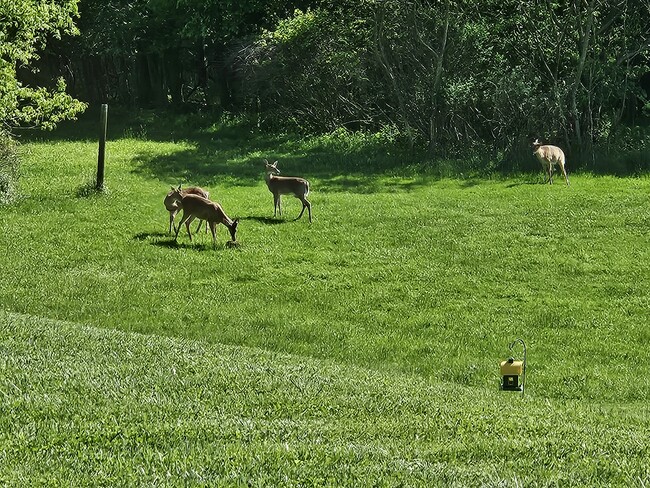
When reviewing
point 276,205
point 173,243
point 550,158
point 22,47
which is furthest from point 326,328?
point 22,47

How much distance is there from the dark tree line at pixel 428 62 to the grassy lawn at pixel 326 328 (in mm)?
2745

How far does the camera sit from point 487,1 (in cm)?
3212

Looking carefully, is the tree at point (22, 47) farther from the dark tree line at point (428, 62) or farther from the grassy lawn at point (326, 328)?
the dark tree line at point (428, 62)

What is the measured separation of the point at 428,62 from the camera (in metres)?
32.2

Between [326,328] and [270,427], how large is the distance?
22.8 ft

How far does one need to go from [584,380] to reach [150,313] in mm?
6502

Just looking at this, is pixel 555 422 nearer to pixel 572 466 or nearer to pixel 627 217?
pixel 572 466

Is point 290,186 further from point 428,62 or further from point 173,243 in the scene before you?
point 428,62

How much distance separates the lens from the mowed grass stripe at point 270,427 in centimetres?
670

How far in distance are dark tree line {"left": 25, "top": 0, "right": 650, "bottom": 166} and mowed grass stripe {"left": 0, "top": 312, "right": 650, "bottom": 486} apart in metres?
19.4

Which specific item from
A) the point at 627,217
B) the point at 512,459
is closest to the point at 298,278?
the point at 627,217

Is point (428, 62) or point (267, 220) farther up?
point (428, 62)

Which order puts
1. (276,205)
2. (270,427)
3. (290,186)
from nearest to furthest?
(270,427) < (290,186) < (276,205)

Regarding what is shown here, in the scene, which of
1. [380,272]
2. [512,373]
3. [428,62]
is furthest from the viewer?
[428,62]
